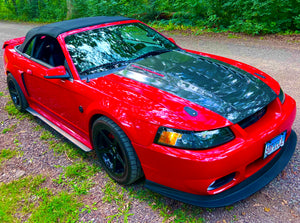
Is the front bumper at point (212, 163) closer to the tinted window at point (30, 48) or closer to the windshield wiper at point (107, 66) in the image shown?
the windshield wiper at point (107, 66)

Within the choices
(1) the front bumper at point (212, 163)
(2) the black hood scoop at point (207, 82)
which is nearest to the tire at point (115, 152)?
(1) the front bumper at point (212, 163)

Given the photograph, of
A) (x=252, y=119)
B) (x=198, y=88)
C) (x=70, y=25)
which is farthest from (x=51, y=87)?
(x=252, y=119)

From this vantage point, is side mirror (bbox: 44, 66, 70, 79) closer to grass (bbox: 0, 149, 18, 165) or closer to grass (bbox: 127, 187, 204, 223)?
grass (bbox: 0, 149, 18, 165)

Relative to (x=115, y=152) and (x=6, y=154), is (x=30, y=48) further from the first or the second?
(x=115, y=152)

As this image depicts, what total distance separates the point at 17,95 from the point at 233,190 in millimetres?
3747

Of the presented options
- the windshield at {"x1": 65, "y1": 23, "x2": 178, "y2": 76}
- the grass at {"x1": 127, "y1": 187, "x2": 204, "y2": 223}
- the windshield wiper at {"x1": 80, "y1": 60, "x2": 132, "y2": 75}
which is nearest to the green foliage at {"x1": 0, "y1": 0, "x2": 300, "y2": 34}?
the windshield at {"x1": 65, "y1": 23, "x2": 178, "y2": 76}

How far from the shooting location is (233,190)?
2316mm

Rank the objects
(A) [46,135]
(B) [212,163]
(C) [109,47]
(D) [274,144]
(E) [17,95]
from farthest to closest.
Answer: (E) [17,95] → (A) [46,135] → (C) [109,47] → (D) [274,144] → (B) [212,163]

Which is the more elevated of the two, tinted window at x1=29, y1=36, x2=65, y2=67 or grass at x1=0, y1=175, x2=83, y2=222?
tinted window at x1=29, y1=36, x2=65, y2=67

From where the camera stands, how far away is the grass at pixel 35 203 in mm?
2584

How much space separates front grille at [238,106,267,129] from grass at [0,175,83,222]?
170 centimetres

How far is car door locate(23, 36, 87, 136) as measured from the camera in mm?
3100

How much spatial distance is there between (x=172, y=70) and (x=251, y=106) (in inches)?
37.2

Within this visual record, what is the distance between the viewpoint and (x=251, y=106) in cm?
246
